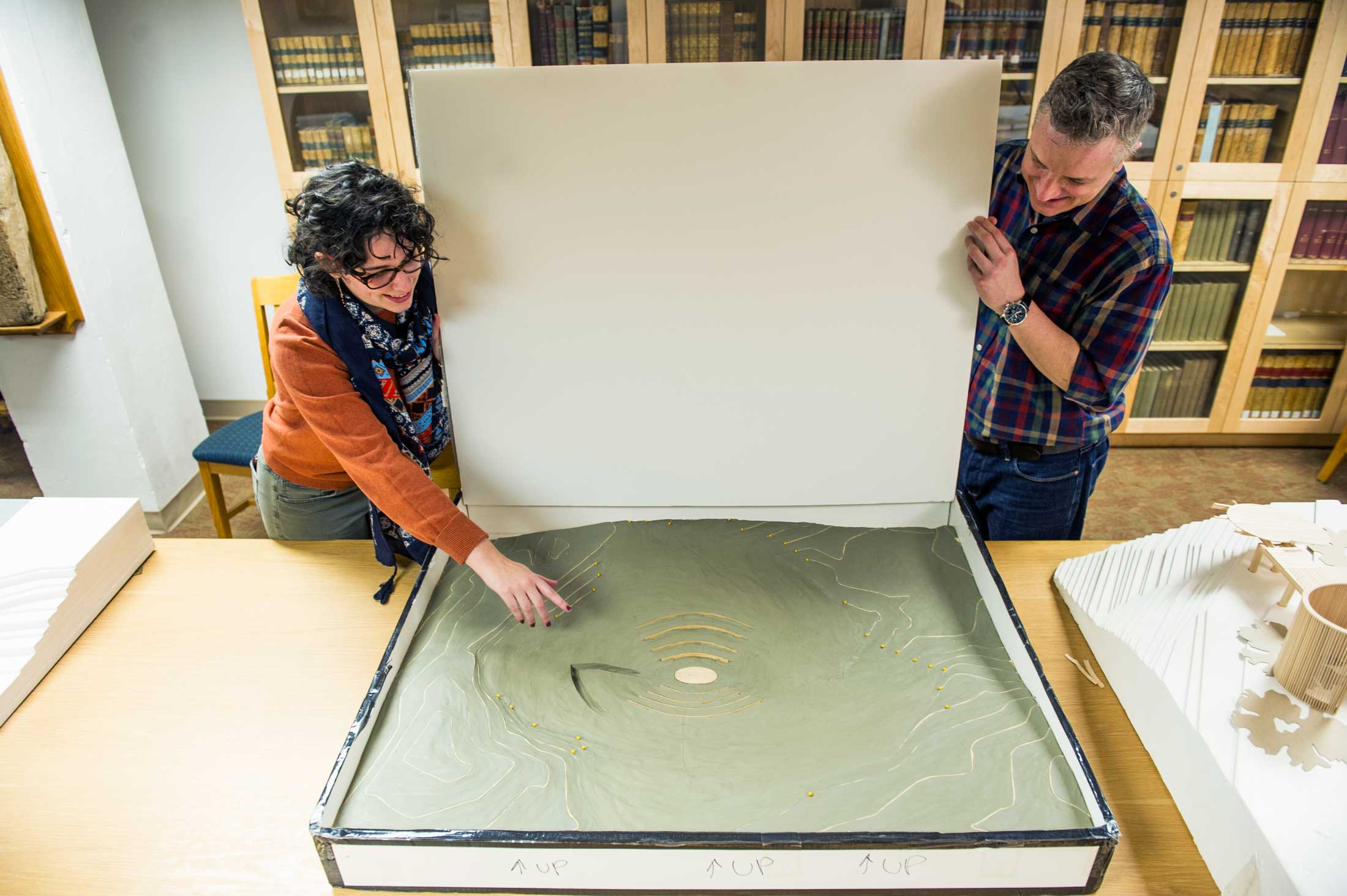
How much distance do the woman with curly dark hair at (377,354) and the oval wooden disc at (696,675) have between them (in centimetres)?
21

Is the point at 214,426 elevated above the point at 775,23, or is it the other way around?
the point at 775,23

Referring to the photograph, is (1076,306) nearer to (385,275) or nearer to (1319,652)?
(1319,652)

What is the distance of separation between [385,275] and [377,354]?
13 centimetres

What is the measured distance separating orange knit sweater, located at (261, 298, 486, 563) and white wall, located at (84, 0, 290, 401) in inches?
91.9

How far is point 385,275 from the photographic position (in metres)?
1.10

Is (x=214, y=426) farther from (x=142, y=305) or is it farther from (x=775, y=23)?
(x=775, y=23)

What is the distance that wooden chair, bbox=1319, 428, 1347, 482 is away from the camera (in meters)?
2.99

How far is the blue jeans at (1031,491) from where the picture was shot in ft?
4.80

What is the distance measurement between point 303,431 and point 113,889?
0.68 metres

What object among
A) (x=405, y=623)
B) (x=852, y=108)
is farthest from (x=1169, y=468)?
(x=405, y=623)

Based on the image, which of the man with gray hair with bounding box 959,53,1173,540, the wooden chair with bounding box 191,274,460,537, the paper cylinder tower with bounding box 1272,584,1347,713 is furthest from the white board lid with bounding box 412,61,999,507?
the wooden chair with bounding box 191,274,460,537

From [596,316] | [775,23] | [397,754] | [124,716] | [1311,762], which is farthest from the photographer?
[775,23]

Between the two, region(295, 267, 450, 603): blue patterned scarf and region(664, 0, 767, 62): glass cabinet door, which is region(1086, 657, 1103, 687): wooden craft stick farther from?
region(664, 0, 767, 62): glass cabinet door

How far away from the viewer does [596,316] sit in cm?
124
